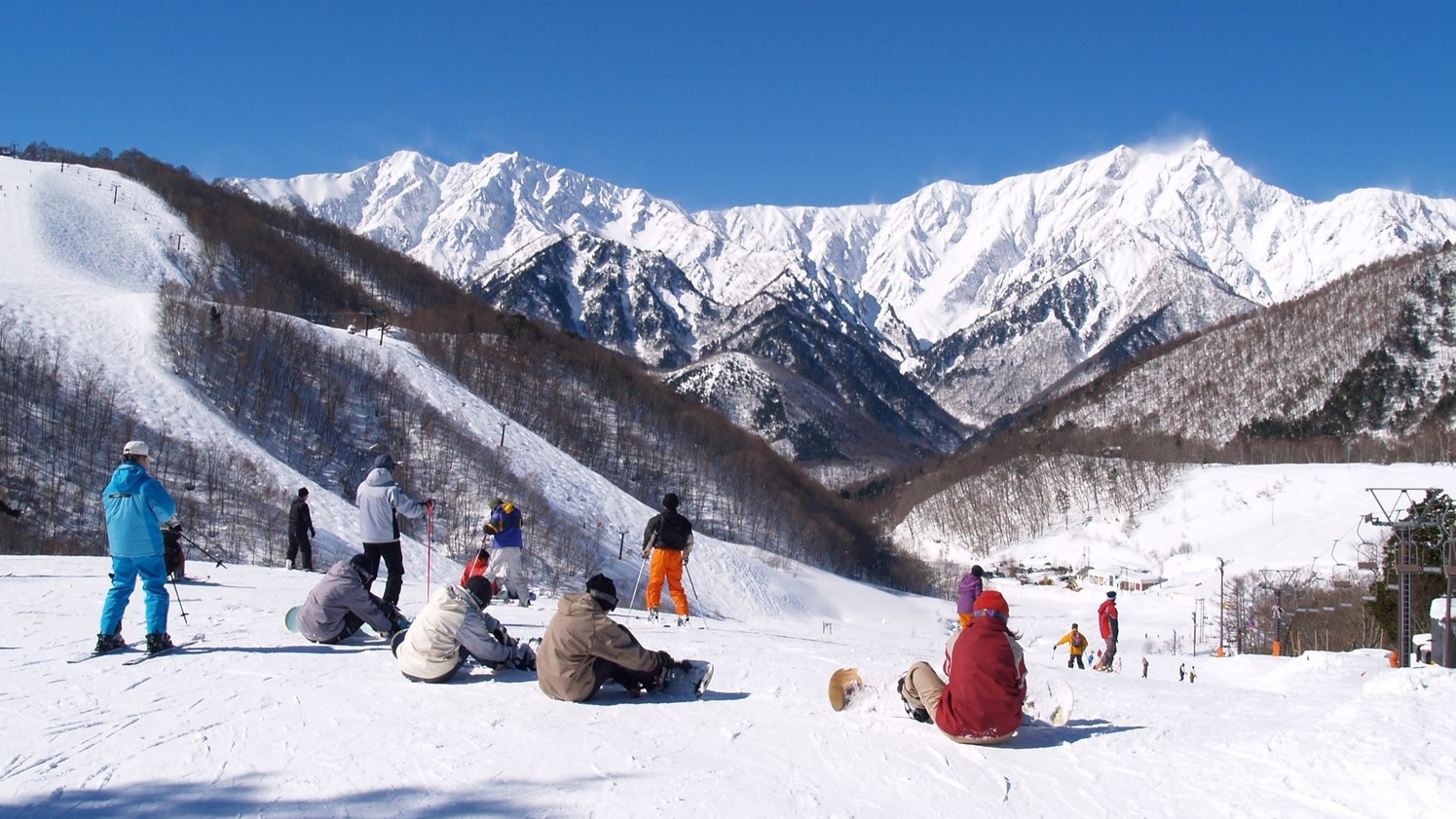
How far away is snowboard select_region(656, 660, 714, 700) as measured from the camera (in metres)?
8.47

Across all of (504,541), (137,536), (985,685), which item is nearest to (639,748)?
Answer: (985,685)

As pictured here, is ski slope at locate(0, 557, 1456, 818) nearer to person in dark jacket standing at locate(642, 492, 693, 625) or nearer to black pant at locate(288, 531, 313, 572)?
person in dark jacket standing at locate(642, 492, 693, 625)

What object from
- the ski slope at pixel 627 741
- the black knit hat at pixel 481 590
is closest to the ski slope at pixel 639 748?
the ski slope at pixel 627 741

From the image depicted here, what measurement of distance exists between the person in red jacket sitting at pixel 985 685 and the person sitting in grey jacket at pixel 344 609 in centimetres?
616

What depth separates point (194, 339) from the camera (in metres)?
50.4

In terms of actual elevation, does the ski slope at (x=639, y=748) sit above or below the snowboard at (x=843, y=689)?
below

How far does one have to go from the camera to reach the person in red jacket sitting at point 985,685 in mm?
7023

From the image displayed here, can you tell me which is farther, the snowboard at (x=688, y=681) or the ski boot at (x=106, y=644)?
the ski boot at (x=106, y=644)

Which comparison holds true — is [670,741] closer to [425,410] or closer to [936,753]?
[936,753]

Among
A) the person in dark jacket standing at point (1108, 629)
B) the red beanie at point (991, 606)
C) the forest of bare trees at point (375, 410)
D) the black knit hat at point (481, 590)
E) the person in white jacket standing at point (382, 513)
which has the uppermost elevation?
the forest of bare trees at point (375, 410)

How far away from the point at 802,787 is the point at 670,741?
1.25 meters

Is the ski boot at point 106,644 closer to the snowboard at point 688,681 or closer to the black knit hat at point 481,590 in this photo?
the black knit hat at point 481,590

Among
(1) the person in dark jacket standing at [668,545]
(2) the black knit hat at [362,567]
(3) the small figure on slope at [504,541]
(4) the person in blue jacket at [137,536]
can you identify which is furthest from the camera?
(3) the small figure on slope at [504,541]

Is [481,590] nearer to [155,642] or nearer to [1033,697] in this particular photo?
[155,642]
